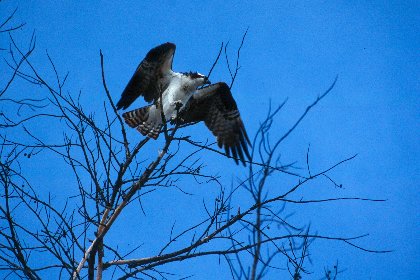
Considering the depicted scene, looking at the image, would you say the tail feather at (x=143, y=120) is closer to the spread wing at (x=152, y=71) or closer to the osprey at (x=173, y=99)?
the osprey at (x=173, y=99)

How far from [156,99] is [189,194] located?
Result: 2274 mm

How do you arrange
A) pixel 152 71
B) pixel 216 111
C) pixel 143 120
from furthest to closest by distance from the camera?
pixel 216 111 → pixel 152 71 → pixel 143 120

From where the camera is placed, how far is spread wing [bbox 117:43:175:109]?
5.77m

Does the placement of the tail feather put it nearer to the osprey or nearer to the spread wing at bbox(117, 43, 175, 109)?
the osprey

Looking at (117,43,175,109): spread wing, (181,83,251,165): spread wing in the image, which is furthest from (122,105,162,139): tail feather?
(181,83,251,165): spread wing

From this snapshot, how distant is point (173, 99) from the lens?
577cm

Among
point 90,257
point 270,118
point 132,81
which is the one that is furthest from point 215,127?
point 90,257

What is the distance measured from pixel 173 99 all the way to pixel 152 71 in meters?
0.50

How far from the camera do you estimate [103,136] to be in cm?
326

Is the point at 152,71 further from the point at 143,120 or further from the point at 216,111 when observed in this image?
the point at 216,111

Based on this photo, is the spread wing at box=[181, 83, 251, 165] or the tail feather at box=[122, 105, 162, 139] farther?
the spread wing at box=[181, 83, 251, 165]

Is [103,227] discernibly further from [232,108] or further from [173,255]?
[232,108]

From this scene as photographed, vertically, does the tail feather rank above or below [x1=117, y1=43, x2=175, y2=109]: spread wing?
below

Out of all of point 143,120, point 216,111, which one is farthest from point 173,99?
point 216,111
